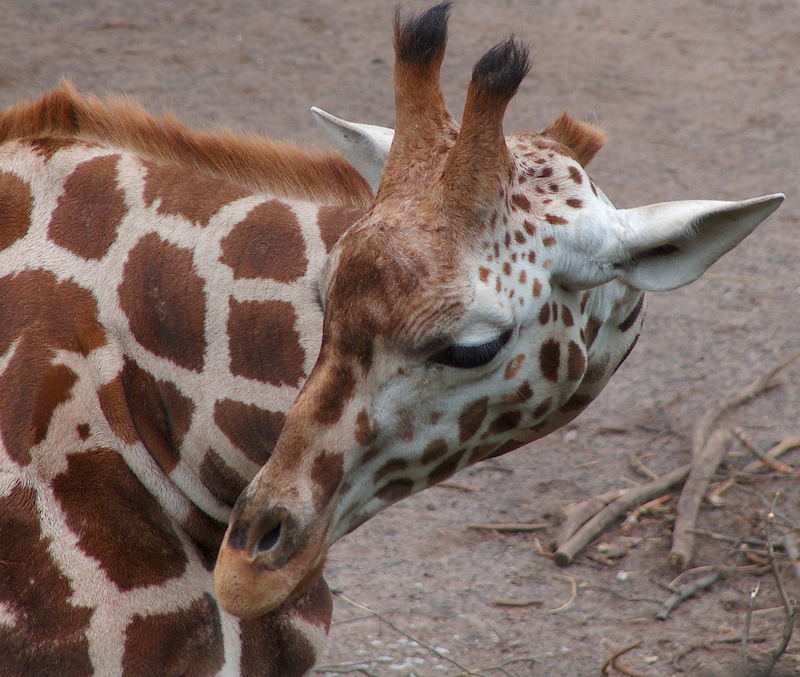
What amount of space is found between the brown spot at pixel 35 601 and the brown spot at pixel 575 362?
44.6 inches

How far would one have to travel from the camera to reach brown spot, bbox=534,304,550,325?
233 cm

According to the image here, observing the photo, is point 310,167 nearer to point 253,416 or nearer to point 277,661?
point 253,416

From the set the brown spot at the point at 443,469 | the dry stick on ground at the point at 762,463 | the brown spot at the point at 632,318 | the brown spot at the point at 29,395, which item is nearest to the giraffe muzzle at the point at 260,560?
the brown spot at the point at 443,469

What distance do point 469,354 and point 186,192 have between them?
884mm

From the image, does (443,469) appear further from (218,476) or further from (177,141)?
(177,141)

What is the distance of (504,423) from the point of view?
2.42 metres

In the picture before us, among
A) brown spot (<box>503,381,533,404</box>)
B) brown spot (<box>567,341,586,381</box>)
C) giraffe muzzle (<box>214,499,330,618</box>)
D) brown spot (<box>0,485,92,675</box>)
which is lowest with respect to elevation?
brown spot (<box>0,485,92,675</box>)

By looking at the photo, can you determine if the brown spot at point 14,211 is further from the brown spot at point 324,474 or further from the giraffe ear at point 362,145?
the brown spot at point 324,474

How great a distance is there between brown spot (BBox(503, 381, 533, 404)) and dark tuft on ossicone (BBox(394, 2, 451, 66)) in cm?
70

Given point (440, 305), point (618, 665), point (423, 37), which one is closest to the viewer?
point (440, 305)

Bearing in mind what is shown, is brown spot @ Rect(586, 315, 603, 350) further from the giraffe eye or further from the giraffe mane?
the giraffe mane

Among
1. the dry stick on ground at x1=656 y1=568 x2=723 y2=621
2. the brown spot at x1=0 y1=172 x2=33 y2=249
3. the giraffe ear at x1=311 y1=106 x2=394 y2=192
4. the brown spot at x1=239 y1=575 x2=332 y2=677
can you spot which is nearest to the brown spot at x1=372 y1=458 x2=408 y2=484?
the brown spot at x1=239 y1=575 x2=332 y2=677

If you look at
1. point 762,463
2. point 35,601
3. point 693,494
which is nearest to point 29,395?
point 35,601

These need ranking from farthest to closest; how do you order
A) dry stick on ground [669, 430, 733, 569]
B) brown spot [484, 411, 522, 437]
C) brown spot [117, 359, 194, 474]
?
1. dry stick on ground [669, 430, 733, 569]
2. brown spot [117, 359, 194, 474]
3. brown spot [484, 411, 522, 437]
